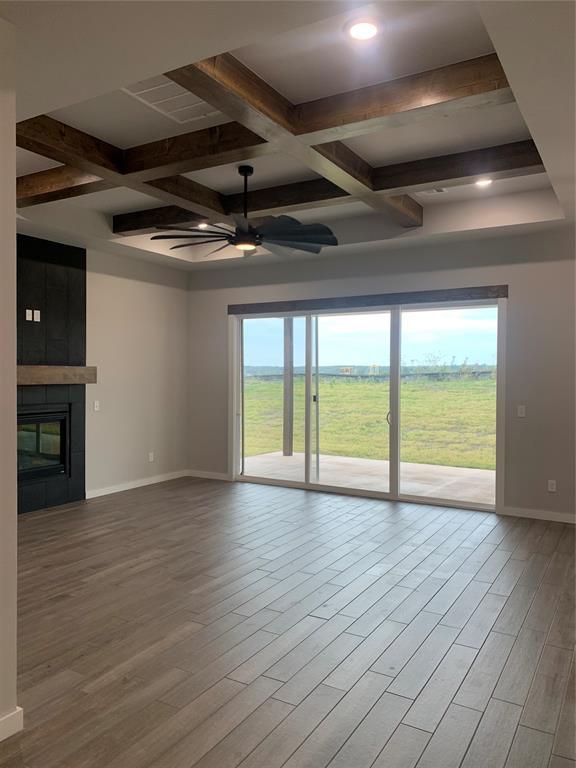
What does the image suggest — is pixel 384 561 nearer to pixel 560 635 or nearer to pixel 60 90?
pixel 560 635

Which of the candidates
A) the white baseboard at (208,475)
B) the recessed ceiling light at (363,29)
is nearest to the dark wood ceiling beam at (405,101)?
the recessed ceiling light at (363,29)

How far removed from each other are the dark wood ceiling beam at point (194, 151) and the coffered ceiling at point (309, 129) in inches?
0.4

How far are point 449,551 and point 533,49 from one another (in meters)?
3.53

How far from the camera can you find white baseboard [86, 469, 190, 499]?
6629mm

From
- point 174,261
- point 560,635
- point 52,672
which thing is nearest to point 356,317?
point 174,261

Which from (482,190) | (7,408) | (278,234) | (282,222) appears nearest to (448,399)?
(482,190)

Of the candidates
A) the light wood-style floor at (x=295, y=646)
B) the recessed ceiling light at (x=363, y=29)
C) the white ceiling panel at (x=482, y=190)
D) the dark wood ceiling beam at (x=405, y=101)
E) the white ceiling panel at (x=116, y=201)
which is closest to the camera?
the light wood-style floor at (x=295, y=646)

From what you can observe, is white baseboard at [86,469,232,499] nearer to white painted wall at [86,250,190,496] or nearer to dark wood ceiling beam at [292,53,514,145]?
white painted wall at [86,250,190,496]

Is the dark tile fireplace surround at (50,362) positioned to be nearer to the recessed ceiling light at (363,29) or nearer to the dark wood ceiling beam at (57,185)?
the dark wood ceiling beam at (57,185)

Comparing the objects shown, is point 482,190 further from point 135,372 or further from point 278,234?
point 135,372

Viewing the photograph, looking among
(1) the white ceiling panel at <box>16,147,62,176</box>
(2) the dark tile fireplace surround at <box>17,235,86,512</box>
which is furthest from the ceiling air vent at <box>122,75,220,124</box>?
(2) the dark tile fireplace surround at <box>17,235,86,512</box>

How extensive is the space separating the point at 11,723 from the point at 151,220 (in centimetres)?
473

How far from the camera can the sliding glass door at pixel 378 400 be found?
630 centimetres

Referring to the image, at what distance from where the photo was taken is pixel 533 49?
2.44 meters
